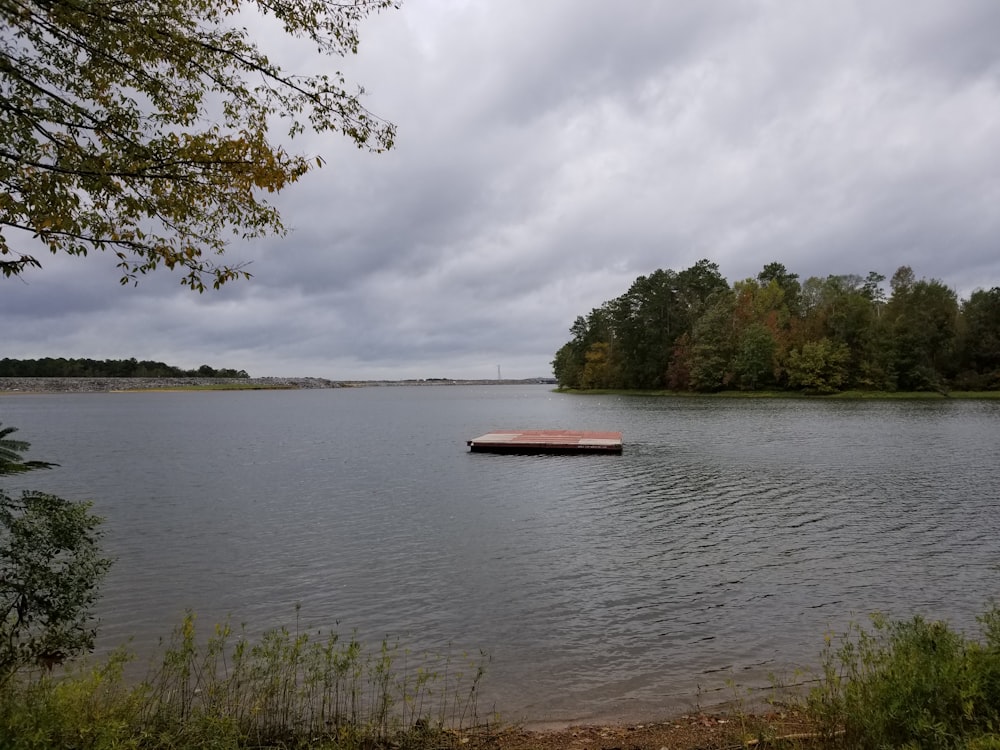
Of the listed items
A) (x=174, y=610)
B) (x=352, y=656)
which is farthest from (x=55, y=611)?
(x=174, y=610)

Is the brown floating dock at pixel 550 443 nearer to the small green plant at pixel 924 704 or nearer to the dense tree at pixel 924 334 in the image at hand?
the small green plant at pixel 924 704

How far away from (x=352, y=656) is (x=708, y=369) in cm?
11273

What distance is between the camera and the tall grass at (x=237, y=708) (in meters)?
5.09

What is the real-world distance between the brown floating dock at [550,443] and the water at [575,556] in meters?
2.59

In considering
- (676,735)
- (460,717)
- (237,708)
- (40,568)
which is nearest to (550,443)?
(460,717)

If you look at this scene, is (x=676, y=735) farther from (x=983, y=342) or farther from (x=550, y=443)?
(x=983, y=342)

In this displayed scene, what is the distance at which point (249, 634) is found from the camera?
1054 centimetres

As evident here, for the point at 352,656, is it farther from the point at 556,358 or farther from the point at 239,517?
the point at 556,358

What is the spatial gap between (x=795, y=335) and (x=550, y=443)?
285 feet

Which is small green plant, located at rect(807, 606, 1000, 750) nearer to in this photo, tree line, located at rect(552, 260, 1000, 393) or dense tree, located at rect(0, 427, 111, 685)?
dense tree, located at rect(0, 427, 111, 685)

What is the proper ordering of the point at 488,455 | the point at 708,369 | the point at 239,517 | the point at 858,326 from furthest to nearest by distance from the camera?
1. the point at 708,369
2. the point at 858,326
3. the point at 488,455
4. the point at 239,517

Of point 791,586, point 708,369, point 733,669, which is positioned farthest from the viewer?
point 708,369

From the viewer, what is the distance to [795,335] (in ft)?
358

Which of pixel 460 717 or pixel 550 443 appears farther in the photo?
pixel 550 443
